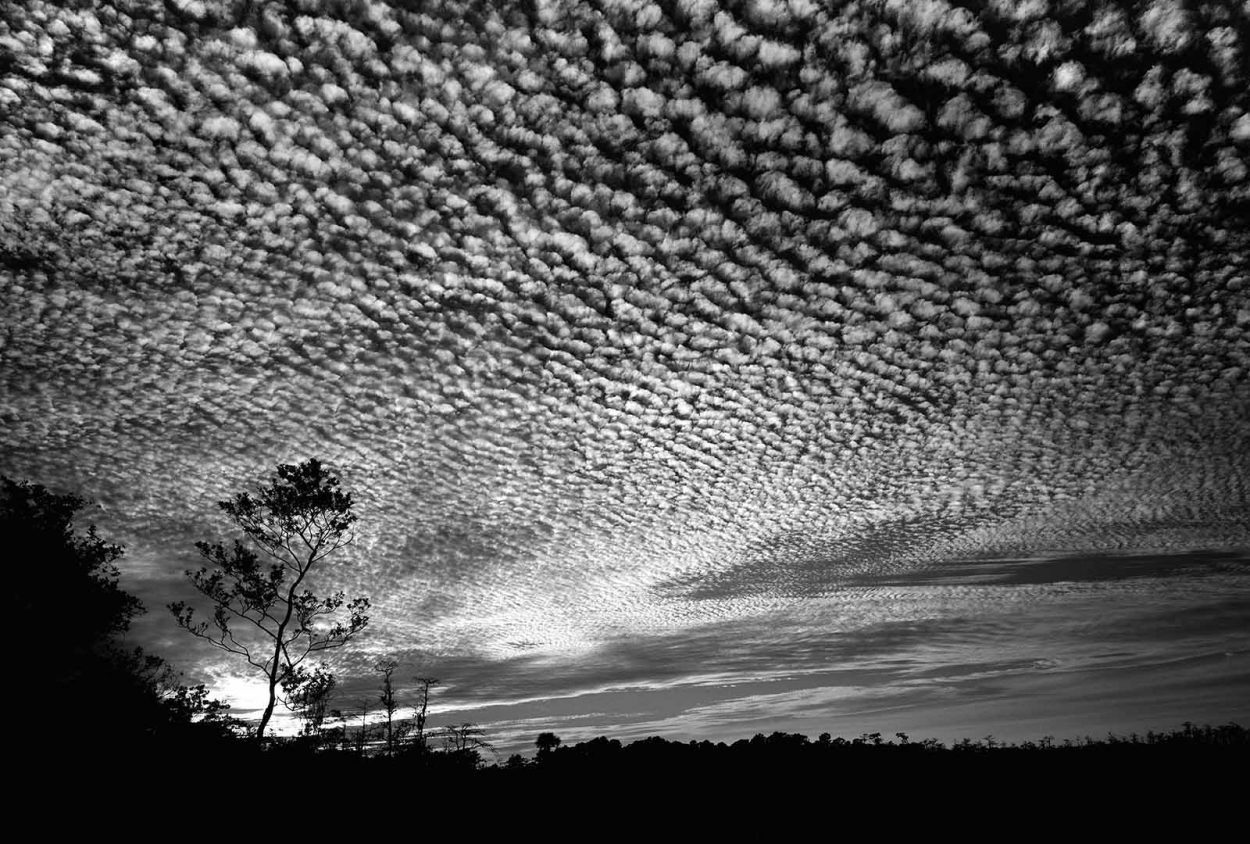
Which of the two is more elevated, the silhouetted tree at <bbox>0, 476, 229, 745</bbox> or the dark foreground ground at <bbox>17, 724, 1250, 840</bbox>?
the silhouetted tree at <bbox>0, 476, 229, 745</bbox>

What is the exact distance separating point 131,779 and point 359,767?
1345 cm

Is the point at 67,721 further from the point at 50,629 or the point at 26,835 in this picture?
the point at 26,835

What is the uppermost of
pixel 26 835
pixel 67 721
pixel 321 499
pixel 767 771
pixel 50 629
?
pixel 321 499

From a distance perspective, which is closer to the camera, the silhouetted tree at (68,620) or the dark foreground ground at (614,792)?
the dark foreground ground at (614,792)

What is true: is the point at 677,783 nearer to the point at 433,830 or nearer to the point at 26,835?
the point at 433,830

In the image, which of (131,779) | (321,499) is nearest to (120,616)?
(321,499)

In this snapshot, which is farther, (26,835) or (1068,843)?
(1068,843)

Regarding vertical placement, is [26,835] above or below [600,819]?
above

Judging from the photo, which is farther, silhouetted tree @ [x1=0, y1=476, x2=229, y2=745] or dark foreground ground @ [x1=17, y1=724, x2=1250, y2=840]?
silhouetted tree @ [x1=0, y1=476, x2=229, y2=745]

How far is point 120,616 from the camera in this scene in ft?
133

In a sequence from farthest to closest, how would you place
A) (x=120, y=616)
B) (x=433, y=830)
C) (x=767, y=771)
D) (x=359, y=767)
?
(x=120, y=616), (x=767, y=771), (x=359, y=767), (x=433, y=830)

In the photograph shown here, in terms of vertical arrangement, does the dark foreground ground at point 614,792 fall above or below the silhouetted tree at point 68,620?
below

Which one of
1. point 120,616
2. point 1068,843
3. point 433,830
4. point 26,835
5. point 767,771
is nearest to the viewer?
point 26,835

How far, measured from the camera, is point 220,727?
43250mm
